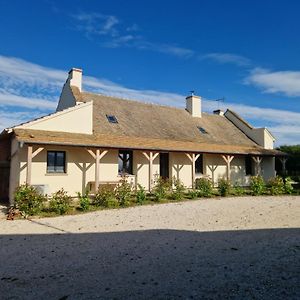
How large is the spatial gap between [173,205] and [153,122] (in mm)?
8585

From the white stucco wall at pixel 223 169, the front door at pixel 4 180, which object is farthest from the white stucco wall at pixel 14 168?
the white stucco wall at pixel 223 169

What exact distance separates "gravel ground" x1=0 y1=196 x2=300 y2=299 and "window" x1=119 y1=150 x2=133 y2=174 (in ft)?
22.2

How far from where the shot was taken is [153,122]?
22.4 metres

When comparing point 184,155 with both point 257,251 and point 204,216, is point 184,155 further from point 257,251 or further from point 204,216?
point 257,251

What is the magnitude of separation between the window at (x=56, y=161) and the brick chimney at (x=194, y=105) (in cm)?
1320

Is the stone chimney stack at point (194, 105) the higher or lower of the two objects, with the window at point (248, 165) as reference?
higher

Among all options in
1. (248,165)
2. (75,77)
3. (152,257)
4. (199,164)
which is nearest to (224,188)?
(199,164)

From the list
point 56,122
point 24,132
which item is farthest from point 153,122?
point 24,132

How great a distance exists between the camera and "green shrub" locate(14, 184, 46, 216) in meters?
12.5

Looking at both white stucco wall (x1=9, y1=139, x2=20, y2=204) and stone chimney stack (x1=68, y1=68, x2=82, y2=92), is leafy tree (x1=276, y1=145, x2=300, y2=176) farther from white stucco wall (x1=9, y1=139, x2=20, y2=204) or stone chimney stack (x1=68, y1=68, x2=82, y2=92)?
white stucco wall (x1=9, y1=139, x2=20, y2=204)

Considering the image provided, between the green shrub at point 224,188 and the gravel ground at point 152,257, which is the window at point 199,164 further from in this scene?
the gravel ground at point 152,257

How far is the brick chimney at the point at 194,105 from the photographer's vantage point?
26.6 m

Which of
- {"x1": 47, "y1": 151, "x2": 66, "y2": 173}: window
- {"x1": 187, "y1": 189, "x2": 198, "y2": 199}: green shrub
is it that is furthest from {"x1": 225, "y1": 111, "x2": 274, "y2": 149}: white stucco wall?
{"x1": 47, "y1": 151, "x2": 66, "y2": 173}: window

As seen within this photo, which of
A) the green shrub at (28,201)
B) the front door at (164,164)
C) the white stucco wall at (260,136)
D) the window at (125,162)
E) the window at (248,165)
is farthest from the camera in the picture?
the white stucco wall at (260,136)
